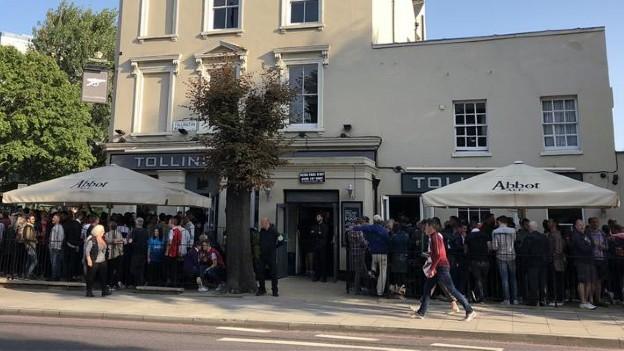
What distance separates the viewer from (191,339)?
26.3 feet

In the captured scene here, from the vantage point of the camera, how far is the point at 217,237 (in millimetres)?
17391

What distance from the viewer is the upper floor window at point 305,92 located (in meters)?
18.5

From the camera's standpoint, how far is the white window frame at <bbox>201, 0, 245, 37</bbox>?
19219mm

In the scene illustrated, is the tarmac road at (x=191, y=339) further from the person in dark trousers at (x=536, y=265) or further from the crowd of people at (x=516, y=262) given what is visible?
the person in dark trousers at (x=536, y=265)

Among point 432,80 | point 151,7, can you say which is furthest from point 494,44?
point 151,7

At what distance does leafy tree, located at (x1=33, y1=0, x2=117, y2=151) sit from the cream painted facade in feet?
51.2

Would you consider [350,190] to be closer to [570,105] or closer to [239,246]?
[239,246]

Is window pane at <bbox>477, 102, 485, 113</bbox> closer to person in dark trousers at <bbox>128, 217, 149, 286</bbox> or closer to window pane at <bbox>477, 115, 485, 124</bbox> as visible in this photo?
window pane at <bbox>477, 115, 485, 124</bbox>

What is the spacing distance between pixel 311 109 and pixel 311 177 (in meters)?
3.38

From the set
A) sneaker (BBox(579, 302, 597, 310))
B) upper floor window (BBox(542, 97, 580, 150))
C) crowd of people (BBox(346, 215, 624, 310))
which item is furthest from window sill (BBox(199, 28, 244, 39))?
sneaker (BBox(579, 302, 597, 310))

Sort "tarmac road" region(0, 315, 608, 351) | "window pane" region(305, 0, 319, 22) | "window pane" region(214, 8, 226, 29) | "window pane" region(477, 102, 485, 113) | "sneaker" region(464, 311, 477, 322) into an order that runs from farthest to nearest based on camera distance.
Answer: "window pane" region(214, 8, 226, 29)
"window pane" region(305, 0, 319, 22)
"window pane" region(477, 102, 485, 113)
"sneaker" region(464, 311, 477, 322)
"tarmac road" region(0, 315, 608, 351)

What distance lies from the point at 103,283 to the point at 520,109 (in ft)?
43.8

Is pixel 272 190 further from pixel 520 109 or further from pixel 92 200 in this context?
pixel 520 109

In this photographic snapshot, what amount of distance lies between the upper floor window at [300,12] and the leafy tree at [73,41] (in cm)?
1866
